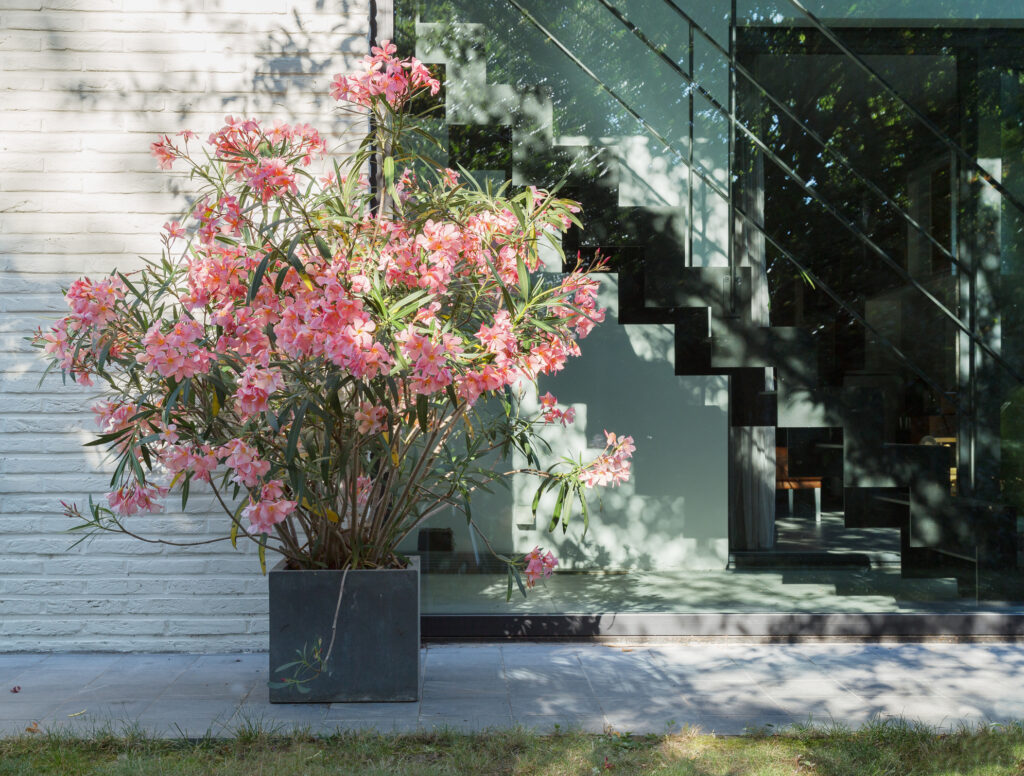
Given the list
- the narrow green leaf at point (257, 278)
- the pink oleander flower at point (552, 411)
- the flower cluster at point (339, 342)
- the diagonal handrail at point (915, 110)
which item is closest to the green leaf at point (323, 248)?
the flower cluster at point (339, 342)

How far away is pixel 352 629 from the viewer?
3.22 meters

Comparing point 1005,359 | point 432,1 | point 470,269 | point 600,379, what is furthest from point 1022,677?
point 432,1

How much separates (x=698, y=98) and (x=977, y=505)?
8.06 ft

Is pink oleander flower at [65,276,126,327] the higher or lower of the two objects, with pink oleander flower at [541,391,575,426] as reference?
higher

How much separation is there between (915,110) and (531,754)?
366 cm

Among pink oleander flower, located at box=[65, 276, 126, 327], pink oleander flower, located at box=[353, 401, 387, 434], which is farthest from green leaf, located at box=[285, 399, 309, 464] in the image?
pink oleander flower, located at box=[65, 276, 126, 327]

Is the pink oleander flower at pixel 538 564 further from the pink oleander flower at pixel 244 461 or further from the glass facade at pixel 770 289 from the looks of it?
the pink oleander flower at pixel 244 461

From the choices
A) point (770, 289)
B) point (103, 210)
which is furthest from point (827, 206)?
point (103, 210)

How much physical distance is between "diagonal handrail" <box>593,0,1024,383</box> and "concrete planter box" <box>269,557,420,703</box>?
102 inches

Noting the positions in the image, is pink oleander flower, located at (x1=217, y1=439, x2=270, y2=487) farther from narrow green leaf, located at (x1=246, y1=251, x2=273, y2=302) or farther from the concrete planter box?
the concrete planter box

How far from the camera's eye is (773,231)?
14.5ft

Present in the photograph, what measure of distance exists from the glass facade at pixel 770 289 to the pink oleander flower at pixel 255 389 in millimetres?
1688

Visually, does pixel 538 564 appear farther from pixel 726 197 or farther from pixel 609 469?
pixel 726 197

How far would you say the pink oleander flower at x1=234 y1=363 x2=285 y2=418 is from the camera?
267 cm
